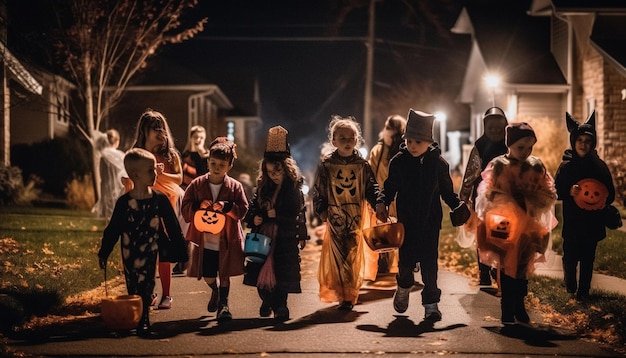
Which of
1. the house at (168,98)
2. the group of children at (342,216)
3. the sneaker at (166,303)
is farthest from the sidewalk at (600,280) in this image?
the house at (168,98)

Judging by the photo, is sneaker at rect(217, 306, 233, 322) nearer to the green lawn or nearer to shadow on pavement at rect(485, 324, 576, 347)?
the green lawn

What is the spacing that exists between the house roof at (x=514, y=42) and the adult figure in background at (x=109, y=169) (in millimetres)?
14881

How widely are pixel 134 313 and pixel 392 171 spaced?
2.75m

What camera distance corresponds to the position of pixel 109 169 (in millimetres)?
15641

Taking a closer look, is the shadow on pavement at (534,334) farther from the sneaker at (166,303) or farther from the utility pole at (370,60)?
the utility pole at (370,60)

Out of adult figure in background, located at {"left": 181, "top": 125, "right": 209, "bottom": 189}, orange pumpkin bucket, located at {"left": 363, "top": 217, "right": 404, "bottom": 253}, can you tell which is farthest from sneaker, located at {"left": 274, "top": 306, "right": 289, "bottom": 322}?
adult figure in background, located at {"left": 181, "top": 125, "right": 209, "bottom": 189}

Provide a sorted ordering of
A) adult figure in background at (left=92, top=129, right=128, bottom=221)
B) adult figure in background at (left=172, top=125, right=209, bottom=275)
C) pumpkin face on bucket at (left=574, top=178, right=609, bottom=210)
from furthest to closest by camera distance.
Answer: adult figure in background at (left=92, top=129, right=128, bottom=221) < adult figure in background at (left=172, top=125, right=209, bottom=275) < pumpkin face on bucket at (left=574, top=178, right=609, bottom=210)

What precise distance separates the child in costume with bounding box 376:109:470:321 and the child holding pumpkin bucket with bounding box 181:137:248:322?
1357 mm

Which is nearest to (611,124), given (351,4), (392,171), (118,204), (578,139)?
(351,4)

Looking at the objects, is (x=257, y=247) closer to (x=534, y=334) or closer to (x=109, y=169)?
(x=534, y=334)

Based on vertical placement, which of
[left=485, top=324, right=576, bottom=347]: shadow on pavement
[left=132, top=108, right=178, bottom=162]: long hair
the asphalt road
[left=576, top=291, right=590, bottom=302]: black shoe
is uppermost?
[left=132, top=108, right=178, bottom=162]: long hair

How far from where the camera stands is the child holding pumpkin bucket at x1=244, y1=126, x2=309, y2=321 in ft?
27.2

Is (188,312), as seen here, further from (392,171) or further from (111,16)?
(111,16)

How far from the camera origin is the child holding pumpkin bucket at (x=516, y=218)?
313 inches
